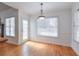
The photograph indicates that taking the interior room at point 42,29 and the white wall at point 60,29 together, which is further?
the white wall at point 60,29

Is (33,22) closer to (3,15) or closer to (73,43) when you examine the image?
(3,15)

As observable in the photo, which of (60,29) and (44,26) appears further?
(60,29)

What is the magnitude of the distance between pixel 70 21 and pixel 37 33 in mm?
710

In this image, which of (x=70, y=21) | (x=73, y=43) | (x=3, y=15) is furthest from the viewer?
(x=73, y=43)

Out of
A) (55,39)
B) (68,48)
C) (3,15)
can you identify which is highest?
(3,15)

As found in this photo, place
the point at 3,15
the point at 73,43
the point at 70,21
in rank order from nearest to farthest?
the point at 3,15, the point at 70,21, the point at 73,43

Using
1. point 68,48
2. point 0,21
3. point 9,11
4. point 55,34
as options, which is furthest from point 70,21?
point 0,21

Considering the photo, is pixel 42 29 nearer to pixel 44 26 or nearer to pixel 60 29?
pixel 44 26

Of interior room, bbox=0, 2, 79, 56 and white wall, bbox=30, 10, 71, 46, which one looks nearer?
interior room, bbox=0, 2, 79, 56

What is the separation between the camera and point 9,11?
1.58 m

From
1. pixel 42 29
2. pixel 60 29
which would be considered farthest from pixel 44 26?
pixel 60 29

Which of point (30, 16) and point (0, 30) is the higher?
point (30, 16)

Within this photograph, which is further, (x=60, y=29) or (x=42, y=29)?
(x=60, y=29)

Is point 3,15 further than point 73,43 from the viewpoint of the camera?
No
